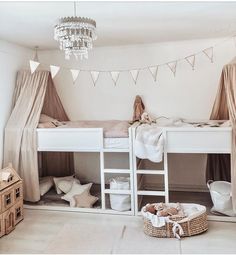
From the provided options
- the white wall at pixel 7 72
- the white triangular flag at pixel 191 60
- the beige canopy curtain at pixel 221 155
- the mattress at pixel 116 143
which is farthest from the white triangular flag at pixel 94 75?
the beige canopy curtain at pixel 221 155

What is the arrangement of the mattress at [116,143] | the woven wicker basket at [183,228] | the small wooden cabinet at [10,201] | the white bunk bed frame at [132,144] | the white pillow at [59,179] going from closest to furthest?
the woven wicker basket at [183,228] < the small wooden cabinet at [10,201] < the white bunk bed frame at [132,144] < the mattress at [116,143] < the white pillow at [59,179]

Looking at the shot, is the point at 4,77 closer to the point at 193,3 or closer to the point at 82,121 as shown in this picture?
the point at 82,121

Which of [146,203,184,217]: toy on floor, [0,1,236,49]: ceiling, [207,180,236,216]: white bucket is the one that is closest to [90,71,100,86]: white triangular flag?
[0,1,236,49]: ceiling

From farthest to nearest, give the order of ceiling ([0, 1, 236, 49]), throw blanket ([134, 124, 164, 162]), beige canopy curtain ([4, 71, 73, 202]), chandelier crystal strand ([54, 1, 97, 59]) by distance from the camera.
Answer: beige canopy curtain ([4, 71, 73, 202]) < throw blanket ([134, 124, 164, 162]) < ceiling ([0, 1, 236, 49]) < chandelier crystal strand ([54, 1, 97, 59])

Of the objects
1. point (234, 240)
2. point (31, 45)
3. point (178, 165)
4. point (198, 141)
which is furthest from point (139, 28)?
point (234, 240)

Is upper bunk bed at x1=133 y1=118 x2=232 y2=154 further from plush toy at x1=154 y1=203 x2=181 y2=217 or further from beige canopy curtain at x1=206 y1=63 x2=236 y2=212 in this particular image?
plush toy at x1=154 y1=203 x2=181 y2=217

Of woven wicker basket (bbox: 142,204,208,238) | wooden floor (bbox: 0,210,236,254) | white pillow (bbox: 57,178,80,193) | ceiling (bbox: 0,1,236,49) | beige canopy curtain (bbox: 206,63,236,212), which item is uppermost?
ceiling (bbox: 0,1,236,49)

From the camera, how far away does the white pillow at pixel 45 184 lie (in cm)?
407

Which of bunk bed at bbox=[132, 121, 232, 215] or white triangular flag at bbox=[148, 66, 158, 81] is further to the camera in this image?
white triangular flag at bbox=[148, 66, 158, 81]

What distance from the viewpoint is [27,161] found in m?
3.82

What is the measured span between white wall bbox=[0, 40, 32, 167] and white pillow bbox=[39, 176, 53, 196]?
2.25 feet

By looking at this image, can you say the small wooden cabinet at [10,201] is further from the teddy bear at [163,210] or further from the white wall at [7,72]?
the teddy bear at [163,210]

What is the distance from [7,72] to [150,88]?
6.73 feet

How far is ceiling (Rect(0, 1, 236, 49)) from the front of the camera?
250 centimetres
